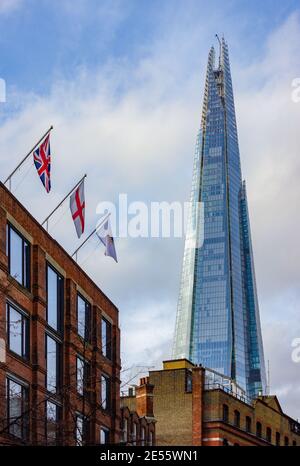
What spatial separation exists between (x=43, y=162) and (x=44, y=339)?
375 inches

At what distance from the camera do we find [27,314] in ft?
151

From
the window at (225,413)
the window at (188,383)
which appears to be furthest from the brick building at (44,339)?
the window at (188,383)

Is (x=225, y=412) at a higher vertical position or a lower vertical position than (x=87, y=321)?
lower

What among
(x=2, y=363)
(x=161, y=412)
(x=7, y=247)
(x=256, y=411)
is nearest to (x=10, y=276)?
(x=7, y=247)

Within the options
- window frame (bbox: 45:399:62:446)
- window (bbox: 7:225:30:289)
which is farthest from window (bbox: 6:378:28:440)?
window (bbox: 7:225:30:289)

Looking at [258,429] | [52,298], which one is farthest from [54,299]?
[258,429]

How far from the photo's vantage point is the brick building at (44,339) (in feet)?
141

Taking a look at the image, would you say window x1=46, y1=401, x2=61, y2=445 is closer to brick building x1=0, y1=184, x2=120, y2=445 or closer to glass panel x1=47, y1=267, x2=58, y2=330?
brick building x1=0, y1=184, x2=120, y2=445

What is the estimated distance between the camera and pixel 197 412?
81812 mm

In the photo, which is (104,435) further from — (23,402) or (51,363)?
(23,402)

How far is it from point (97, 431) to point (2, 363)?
15.4 meters

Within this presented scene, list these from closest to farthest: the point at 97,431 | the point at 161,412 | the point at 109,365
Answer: the point at 97,431 < the point at 109,365 < the point at 161,412
